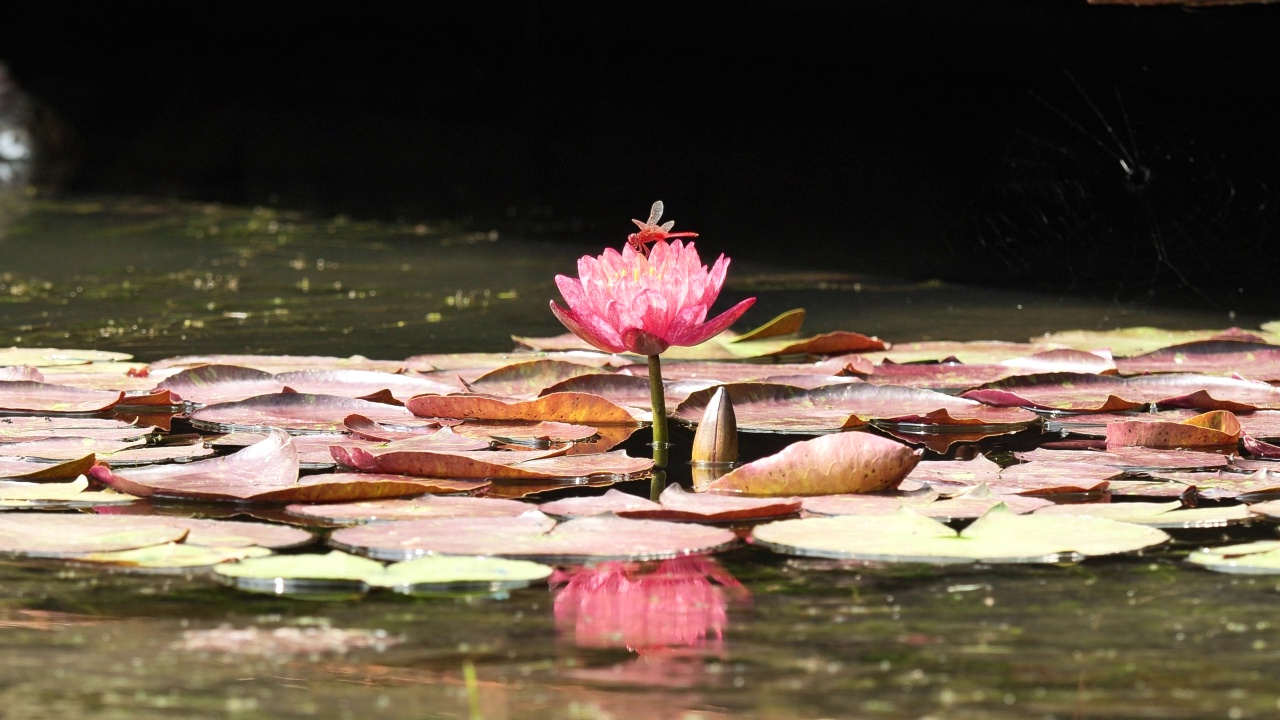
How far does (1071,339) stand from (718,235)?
242 cm

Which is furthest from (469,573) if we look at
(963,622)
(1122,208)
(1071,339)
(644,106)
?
(644,106)

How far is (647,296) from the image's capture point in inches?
63.2

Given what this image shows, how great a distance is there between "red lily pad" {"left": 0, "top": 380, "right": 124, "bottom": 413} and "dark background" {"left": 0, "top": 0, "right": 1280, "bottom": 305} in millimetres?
2469

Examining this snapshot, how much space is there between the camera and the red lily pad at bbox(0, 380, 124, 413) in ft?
6.64

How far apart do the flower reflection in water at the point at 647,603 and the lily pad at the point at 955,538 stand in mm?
95

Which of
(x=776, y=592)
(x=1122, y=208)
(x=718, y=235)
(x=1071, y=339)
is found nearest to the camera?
(x=776, y=592)

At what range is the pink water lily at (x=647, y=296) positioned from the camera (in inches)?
63.8

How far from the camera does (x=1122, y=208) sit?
12.6 ft

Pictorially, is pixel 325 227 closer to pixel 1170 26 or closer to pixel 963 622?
pixel 1170 26

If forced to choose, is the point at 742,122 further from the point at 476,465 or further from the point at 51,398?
the point at 476,465

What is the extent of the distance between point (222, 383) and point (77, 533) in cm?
89

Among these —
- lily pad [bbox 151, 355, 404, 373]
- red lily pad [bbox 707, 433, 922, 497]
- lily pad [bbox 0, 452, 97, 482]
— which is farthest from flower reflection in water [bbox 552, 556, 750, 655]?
lily pad [bbox 151, 355, 404, 373]

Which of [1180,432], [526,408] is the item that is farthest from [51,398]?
[1180,432]

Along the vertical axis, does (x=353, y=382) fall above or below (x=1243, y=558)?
above
